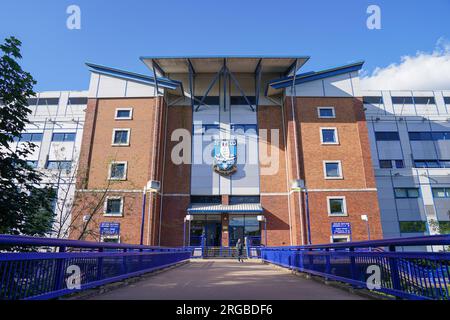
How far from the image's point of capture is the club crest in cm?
2781

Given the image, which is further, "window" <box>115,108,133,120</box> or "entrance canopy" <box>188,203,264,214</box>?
"window" <box>115,108,133,120</box>

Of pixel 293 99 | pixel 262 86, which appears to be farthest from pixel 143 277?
pixel 262 86

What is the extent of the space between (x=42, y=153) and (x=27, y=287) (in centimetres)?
3772

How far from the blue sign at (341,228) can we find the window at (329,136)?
7.53 metres

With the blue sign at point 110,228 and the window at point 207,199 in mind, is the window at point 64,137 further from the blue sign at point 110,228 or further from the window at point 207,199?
the window at point 207,199

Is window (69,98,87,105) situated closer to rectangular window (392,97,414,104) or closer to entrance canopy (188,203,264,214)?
entrance canopy (188,203,264,214)

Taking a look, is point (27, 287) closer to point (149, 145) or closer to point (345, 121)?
point (149, 145)

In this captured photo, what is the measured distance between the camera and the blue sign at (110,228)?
24392 mm

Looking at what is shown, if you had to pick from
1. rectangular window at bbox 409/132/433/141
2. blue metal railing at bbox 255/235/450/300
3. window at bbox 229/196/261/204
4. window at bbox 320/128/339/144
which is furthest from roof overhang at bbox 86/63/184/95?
rectangular window at bbox 409/132/433/141

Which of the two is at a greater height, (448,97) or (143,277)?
(448,97)

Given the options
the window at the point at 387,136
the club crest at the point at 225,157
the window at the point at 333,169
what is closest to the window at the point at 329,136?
the window at the point at 333,169

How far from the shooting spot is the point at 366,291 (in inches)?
225

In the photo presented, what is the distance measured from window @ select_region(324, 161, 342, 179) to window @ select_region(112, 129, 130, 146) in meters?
18.5
